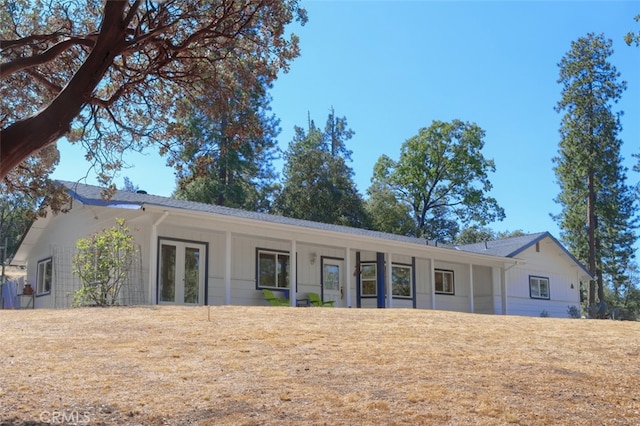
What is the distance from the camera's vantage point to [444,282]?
83.8 feet

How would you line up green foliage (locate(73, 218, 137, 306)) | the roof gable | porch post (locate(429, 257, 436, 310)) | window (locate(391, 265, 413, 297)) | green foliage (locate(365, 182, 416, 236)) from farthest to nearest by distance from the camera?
green foliage (locate(365, 182, 416, 236)), the roof gable, window (locate(391, 265, 413, 297)), porch post (locate(429, 257, 436, 310)), green foliage (locate(73, 218, 137, 306))

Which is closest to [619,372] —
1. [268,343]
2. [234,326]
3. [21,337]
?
[268,343]

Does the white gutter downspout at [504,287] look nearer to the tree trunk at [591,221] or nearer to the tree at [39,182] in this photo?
the tree trunk at [591,221]

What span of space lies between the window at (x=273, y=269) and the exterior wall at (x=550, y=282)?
33.9 feet

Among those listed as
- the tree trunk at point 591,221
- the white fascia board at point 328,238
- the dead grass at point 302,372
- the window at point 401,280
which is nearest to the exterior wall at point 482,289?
the white fascia board at point 328,238

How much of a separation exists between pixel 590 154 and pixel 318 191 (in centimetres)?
1554

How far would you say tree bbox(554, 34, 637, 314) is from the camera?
3753 cm

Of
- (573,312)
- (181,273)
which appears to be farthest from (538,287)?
(181,273)

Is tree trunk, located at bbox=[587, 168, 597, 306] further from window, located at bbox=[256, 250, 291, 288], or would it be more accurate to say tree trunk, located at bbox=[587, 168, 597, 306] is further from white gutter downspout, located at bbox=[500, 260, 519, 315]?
window, located at bbox=[256, 250, 291, 288]

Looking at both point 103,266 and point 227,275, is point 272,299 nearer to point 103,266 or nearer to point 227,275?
point 227,275

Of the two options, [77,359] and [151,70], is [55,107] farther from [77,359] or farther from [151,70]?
[77,359]

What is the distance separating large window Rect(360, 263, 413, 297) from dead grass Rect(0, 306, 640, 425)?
33.9 feet

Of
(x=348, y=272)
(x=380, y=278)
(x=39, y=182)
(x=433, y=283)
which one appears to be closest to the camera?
(x=39, y=182)

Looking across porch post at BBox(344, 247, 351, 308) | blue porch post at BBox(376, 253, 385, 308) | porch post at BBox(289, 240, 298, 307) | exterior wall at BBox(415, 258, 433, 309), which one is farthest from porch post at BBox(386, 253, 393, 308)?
porch post at BBox(289, 240, 298, 307)
